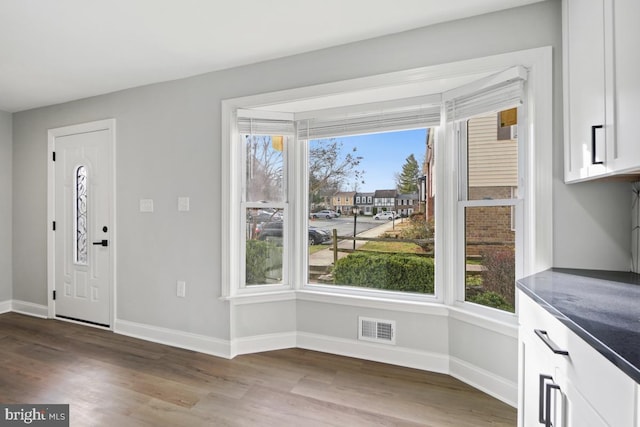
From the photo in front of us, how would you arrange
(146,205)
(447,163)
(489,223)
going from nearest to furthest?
1. (489,223)
2. (447,163)
3. (146,205)

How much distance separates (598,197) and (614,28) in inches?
34.5

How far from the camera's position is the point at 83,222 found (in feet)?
12.0

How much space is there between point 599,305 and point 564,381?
0.97ft

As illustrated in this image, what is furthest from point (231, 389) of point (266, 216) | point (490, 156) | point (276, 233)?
point (490, 156)

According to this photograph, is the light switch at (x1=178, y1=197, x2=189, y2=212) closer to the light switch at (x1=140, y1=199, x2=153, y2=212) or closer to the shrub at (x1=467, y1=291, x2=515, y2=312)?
the light switch at (x1=140, y1=199, x2=153, y2=212)

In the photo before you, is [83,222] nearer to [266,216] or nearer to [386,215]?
[266,216]

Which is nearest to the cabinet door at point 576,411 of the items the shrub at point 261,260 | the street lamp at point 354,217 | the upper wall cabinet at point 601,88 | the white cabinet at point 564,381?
the white cabinet at point 564,381


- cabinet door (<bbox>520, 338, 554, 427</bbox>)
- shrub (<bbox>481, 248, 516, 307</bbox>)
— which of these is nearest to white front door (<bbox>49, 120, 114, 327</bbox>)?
shrub (<bbox>481, 248, 516, 307</bbox>)

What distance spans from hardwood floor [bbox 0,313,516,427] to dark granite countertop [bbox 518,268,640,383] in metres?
0.92

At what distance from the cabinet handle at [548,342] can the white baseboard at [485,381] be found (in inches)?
41.6

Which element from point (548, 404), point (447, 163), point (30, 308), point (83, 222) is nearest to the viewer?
point (548, 404)

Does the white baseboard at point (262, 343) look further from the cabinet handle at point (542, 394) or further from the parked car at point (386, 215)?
the cabinet handle at point (542, 394)

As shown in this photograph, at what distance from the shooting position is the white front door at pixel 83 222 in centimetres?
344

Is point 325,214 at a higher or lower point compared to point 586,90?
lower
